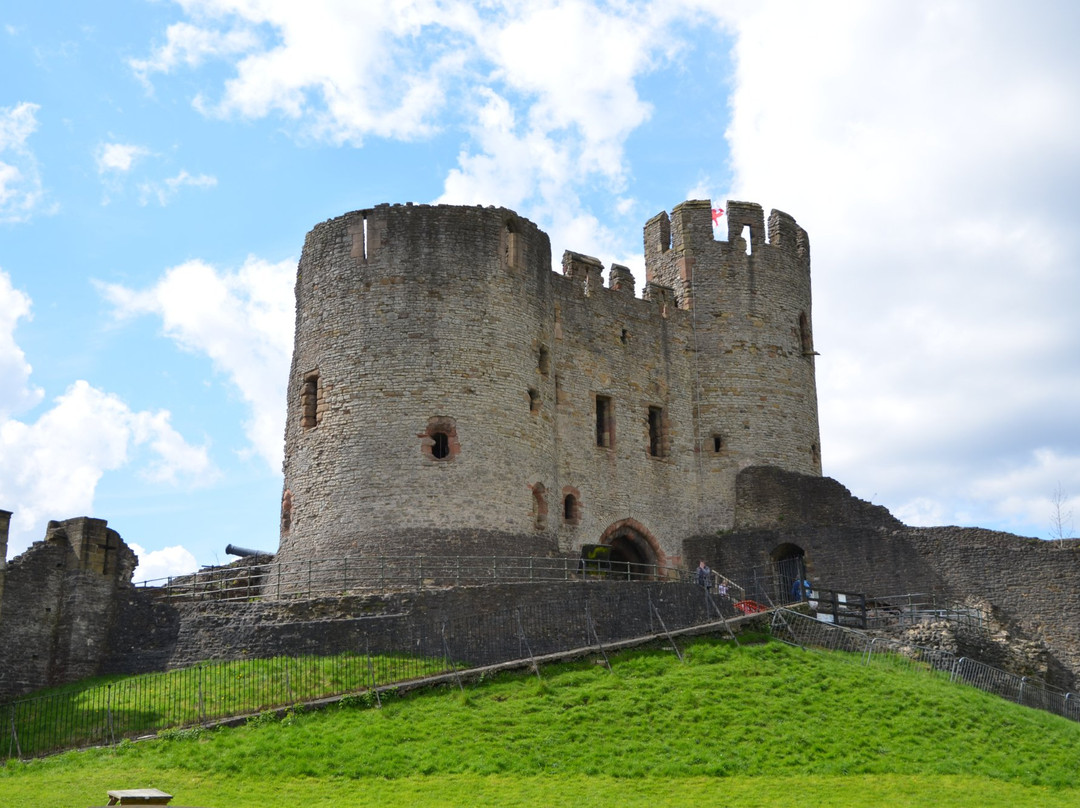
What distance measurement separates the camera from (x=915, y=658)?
90.7ft

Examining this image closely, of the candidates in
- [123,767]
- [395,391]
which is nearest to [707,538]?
[395,391]

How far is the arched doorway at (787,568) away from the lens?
1328 inches

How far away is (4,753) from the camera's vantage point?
2348cm

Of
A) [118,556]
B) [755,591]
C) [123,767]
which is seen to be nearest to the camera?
[123,767]

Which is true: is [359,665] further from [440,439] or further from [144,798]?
[144,798]

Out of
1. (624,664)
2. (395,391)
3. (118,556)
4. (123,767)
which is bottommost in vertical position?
(123,767)

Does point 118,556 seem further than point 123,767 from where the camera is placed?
Yes

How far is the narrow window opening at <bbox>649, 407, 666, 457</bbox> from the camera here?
3766 centimetres

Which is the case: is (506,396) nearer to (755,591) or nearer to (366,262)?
(366,262)

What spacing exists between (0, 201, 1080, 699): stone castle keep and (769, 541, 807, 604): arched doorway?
0.11 metres

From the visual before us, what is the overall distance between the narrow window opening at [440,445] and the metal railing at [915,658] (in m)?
8.37

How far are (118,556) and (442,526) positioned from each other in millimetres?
7174

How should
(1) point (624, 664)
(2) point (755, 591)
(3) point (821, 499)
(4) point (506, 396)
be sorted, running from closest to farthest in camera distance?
(1) point (624, 664) < (4) point (506, 396) < (2) point (755, 591) < (3) point (821, 499)

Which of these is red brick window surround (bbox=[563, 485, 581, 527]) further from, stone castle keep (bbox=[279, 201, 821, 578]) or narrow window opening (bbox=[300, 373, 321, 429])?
narrow window opening (bbox=[300, 373, 321, 429])
